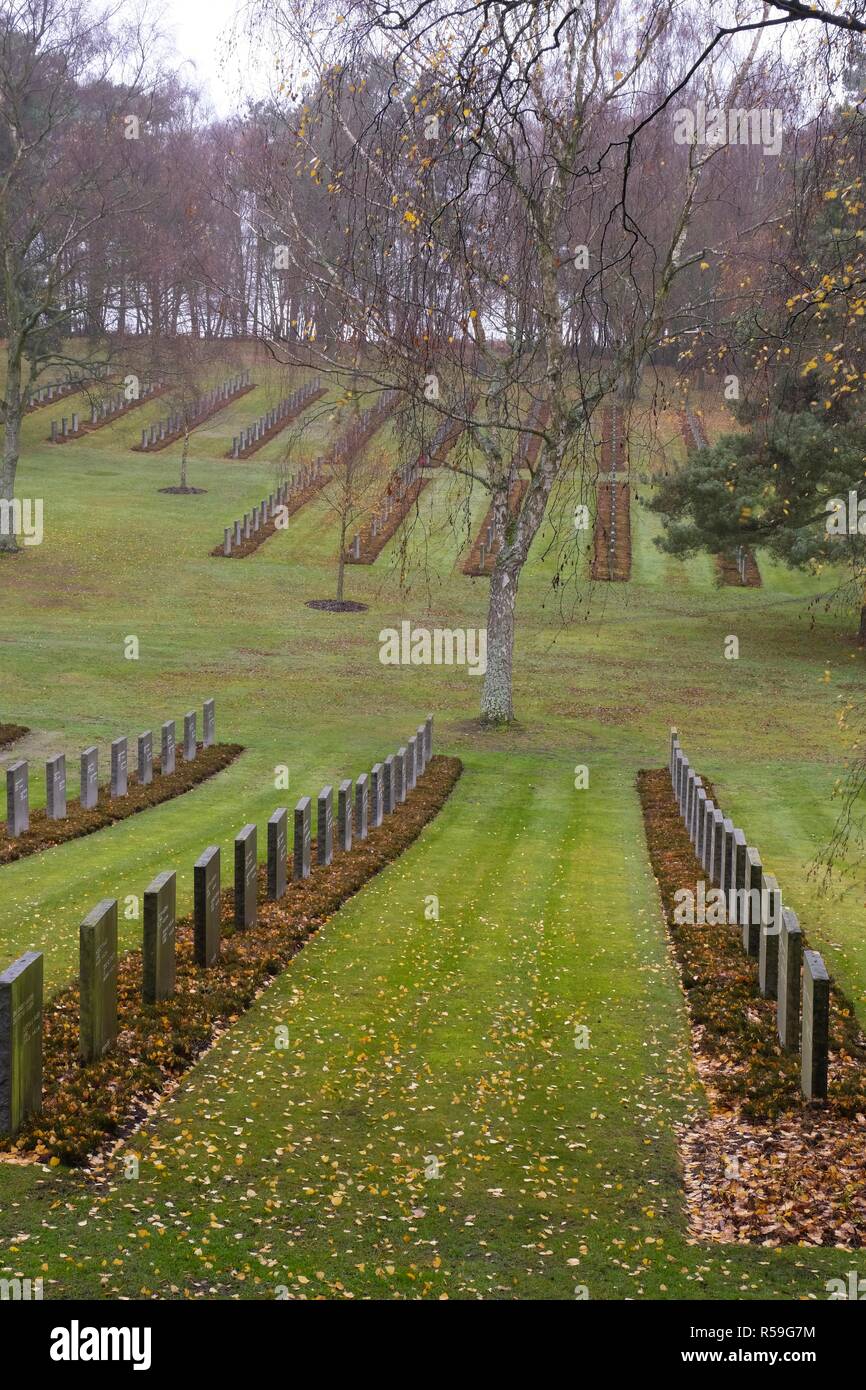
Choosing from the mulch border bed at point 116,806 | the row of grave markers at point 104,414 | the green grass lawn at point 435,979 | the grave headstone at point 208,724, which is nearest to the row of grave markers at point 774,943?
the green grass lawn at point 435,979

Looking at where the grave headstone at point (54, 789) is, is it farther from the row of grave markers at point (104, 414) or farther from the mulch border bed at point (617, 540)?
the row of grave markers at point (104, 414)

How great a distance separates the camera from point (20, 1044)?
6852mm

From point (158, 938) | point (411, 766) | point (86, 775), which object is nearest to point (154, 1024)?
point (158, 938)

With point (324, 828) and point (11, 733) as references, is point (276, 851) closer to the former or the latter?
point (324, 828)

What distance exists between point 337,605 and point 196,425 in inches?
1195

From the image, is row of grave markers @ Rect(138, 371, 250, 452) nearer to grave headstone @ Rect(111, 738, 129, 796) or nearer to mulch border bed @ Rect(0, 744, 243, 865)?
mulch border bed @ Rect(0, 744, 243, 865)

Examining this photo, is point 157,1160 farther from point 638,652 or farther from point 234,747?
point 638,652

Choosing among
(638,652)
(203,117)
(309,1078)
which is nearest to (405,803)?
(309,1078)

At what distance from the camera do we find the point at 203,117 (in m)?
79.2

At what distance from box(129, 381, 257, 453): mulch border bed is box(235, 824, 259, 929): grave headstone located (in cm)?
4680

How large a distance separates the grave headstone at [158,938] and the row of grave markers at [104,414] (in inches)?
2033

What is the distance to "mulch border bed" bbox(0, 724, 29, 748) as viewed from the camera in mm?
20328

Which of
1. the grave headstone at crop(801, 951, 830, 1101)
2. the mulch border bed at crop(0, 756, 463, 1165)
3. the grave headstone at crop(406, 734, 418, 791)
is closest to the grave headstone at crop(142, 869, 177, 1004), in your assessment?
the mulch border bed at crop(0, 756, 463, 1165)

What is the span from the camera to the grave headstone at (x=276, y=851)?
12.7 meters
